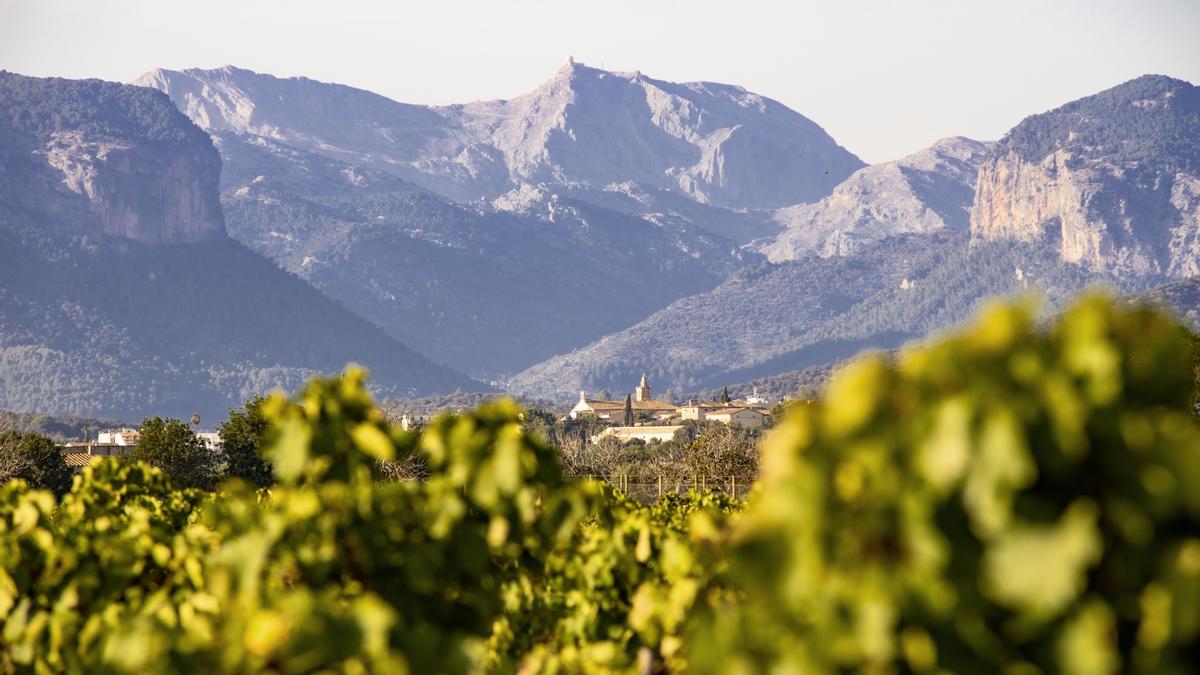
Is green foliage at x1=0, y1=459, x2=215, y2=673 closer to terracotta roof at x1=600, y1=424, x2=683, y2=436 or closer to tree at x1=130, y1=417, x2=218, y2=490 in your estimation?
tree at x1=130, y1=417, x2=218, y2=490

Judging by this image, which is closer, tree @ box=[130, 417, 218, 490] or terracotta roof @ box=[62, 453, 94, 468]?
tree @ box=[130, 417, 218, 490]

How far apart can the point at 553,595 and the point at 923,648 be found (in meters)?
6.99

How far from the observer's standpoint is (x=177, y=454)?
205 feet

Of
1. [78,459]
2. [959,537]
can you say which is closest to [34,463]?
[78,459]

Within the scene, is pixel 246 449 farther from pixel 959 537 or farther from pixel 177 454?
pixel 959 537

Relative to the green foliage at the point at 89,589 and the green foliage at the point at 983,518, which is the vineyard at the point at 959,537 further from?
the green foliage at the point at 89,589

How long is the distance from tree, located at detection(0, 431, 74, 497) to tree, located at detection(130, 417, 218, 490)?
117 inches

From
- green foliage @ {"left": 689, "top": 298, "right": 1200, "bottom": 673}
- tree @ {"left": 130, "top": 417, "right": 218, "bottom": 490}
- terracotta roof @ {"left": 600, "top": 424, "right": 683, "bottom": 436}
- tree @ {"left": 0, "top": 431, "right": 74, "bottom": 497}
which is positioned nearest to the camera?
green foliage @ {"left": 689, "top": 298, "right": 1200, "bottom": 673}

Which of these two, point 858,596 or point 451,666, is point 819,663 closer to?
point 858,596

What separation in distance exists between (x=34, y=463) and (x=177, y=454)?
500 cm

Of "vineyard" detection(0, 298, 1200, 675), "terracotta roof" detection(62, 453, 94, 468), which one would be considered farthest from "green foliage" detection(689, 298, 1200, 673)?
"terracotta roof" detection(62, 453, 94, 468)

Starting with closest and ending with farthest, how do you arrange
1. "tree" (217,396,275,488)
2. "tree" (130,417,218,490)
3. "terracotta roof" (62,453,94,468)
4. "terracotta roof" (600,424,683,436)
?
"tree" (130,417,218,490), "tree" (217,396,275,488), "terracotta roof" (62,453,94,468), "terracotta roof" (600,424,683,436)

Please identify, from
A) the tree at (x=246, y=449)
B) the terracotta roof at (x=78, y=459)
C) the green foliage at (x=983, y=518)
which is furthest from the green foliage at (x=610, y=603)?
the terracotta roof at (x=78, y=459)

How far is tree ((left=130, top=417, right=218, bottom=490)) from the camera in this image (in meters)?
61.3
